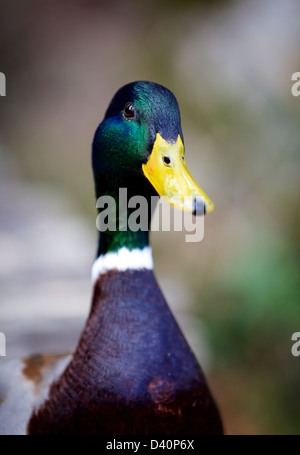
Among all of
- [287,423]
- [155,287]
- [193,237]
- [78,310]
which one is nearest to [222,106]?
[193,237]

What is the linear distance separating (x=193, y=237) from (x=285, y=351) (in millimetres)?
1229

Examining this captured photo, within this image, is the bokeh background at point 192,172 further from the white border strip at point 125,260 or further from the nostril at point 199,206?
the nostril at point 199,206

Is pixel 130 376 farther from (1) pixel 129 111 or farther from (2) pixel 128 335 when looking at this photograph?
(1) pixel 129 111

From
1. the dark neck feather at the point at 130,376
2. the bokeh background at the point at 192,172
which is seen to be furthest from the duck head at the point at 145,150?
the bokeh background at the point at 192,172

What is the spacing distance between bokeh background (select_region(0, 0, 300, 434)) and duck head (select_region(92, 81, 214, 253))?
2.88 ft

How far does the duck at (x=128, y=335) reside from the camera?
3.00ft

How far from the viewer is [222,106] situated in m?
2.79

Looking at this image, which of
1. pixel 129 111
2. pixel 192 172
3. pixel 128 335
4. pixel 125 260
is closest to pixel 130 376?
pixel 128 335

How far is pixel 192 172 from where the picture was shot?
9.64 ft

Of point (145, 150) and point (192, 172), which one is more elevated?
point (192, 172)

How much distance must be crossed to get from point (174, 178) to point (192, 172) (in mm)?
2127

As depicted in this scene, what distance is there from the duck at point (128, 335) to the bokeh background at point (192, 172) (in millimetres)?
697

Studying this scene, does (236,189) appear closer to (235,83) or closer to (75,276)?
(235,83)

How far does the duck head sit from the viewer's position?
0.82 metres
